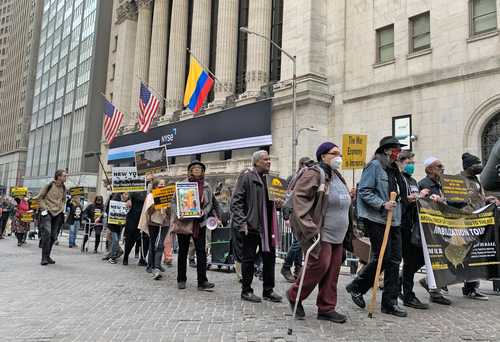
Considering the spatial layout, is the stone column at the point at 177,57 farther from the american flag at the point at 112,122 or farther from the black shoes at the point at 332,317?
the black shoes at the point at 332,317

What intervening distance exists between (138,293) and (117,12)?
172 feet

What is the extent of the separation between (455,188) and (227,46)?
29553 millimetres

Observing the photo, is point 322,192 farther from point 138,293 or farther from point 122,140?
point 122,140

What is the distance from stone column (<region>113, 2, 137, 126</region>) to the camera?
4822 centimetres

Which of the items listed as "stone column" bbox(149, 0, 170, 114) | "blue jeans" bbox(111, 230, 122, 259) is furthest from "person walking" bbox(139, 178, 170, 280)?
"stone column" bbox(149, 0, 170, 114)

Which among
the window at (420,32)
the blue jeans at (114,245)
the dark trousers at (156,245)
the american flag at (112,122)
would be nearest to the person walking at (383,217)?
the dark trousers at (156,245)

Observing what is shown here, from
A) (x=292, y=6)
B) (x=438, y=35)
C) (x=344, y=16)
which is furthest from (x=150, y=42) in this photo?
(x=438, y=35)

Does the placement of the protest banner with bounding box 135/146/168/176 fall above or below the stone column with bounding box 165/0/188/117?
below

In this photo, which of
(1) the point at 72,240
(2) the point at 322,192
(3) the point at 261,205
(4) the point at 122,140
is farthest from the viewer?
(4) the point at 122,140

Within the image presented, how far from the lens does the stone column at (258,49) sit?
31.1m

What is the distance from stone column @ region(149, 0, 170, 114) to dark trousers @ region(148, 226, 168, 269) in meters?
34.7

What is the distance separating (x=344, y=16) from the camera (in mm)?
26094

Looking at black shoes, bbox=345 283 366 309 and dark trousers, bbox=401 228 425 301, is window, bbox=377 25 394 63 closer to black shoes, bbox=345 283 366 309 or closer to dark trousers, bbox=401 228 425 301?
dark trousers, bbox=401 228 425 301

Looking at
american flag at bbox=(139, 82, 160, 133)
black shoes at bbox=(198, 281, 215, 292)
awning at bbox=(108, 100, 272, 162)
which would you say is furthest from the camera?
awning at bbox=(108, 100, 272, 162)
